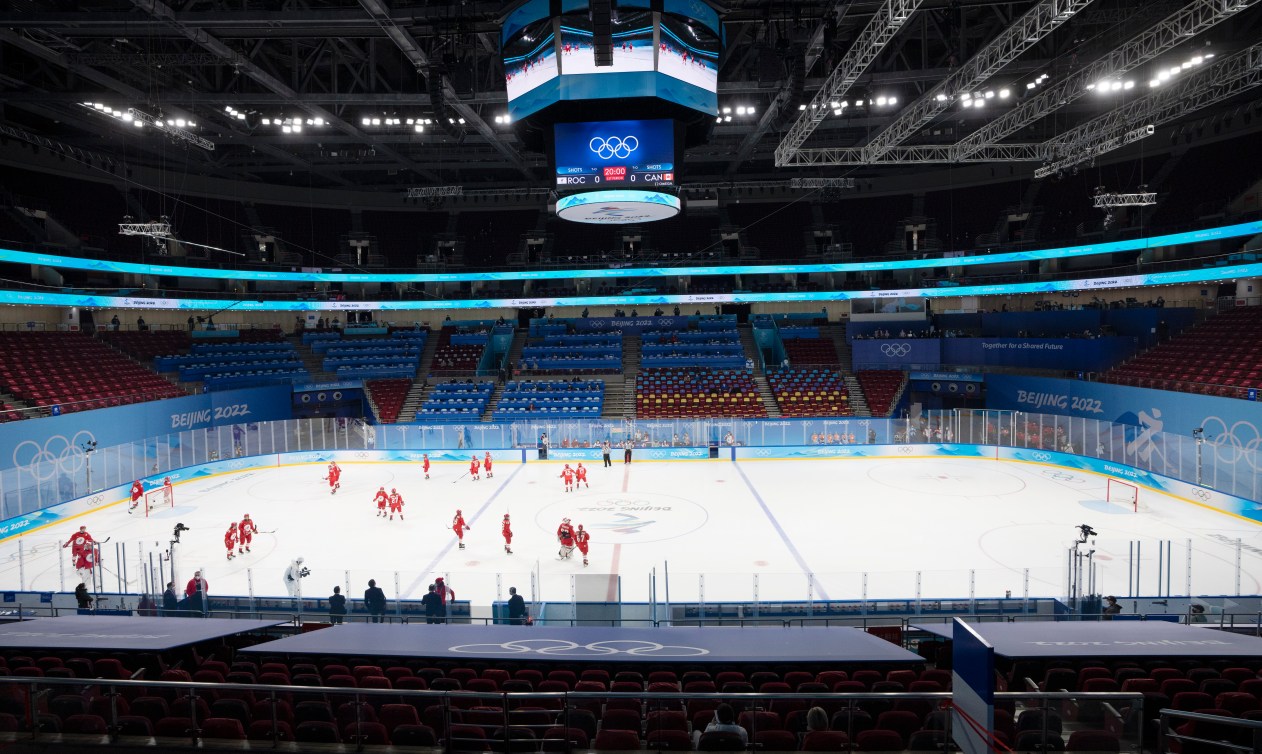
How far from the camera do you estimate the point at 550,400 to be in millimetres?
36219

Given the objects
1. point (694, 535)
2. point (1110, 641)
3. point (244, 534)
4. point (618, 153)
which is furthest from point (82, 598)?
point (1110, 641)

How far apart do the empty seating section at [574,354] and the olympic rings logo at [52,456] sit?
2155cm

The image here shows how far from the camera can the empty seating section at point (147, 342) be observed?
3419cm

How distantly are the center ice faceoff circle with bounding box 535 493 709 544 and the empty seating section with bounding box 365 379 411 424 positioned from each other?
55.8ft

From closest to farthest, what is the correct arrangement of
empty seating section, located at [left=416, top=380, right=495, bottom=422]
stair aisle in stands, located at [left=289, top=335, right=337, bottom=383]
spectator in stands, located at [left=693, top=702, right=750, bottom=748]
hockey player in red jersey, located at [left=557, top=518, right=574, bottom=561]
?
spectator in stands, located at [left=693, top=702, right=750, bottom=748] < hockey player in red jersey, located at [left=557, top=518, right=574, bottom=561] < empty seating section, located at [left=416, top=380, right=495, bottom=422] < stair aisle in stands, located at [left=289, top=335, right=337, bottom=383]

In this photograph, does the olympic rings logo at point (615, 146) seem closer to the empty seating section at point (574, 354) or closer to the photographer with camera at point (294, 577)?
the photographer with camera at point (294, 577)

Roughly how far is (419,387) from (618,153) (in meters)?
26.5

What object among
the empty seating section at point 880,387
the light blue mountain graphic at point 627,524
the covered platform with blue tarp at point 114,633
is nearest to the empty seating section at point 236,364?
the light blue mountain graphic at point 627,524

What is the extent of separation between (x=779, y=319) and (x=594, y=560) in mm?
33015

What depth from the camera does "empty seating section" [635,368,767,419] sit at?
3503 centimetres

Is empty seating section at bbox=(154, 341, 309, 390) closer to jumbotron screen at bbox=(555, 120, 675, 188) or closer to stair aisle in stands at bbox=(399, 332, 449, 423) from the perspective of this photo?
stair aisle in stands at bbox=(399, 332, 449, 423)

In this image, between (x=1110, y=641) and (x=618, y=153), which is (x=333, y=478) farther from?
(x=1110, y=641)

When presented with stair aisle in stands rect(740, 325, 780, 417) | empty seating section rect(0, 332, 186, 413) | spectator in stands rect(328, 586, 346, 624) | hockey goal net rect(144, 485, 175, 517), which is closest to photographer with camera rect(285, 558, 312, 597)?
spectator in stands rect(328, 586, 346, 624)

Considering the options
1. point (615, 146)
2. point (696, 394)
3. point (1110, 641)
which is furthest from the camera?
point (696, 394)
